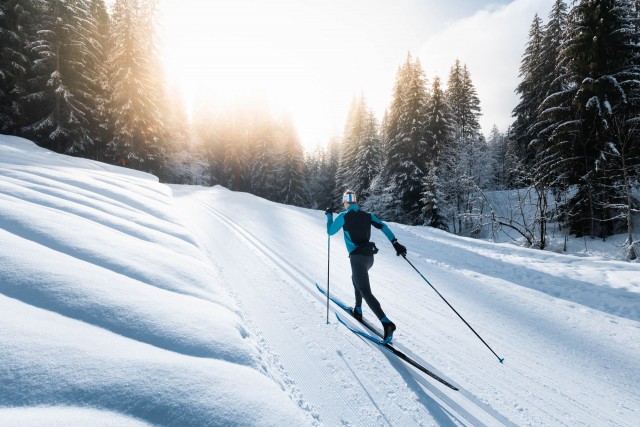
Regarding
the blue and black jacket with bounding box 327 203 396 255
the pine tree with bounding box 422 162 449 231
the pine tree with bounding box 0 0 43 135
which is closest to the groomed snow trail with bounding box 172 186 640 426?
the blue and black jacket with bounding box 327 203 396 255

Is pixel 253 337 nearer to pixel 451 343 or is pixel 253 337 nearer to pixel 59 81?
pixel 451 343

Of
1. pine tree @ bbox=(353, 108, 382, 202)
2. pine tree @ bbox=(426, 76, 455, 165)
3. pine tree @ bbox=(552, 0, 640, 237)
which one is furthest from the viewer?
pine tree @ bbox=(353, 108, 382, 202)

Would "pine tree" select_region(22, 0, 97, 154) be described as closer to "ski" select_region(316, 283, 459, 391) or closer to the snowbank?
the snowbank

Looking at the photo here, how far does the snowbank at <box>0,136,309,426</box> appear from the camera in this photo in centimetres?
184

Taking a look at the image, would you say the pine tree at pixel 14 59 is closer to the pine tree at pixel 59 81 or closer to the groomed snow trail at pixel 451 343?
the pine tree at pixel 59 81

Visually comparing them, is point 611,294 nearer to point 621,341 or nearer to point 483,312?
point 621,341

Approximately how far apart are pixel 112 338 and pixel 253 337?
1759mm

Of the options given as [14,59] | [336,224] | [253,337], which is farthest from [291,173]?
[253,337]

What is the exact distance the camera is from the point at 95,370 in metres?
2.04

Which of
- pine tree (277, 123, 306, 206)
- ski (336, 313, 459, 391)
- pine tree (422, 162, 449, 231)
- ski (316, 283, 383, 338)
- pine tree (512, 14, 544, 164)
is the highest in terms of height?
pine tree (512, 14, 544, 164)

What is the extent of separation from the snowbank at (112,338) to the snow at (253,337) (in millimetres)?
13

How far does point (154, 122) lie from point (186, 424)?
30.7 metres

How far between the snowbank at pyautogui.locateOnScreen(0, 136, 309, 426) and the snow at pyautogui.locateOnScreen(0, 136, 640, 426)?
1 cm

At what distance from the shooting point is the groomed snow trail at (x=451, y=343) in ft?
10.5
